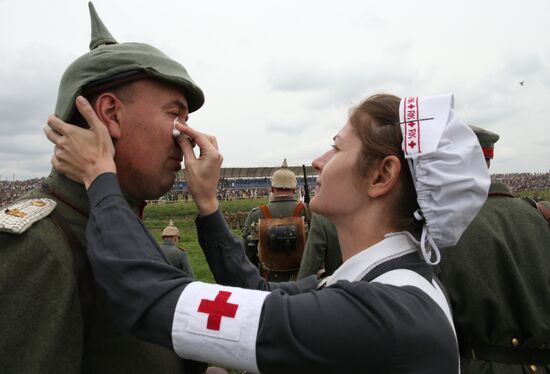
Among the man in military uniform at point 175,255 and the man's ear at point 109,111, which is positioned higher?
the man's ear at point 109,111

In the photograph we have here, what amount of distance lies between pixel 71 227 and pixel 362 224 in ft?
4.04

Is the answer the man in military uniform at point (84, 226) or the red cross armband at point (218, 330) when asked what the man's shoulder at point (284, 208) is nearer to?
the man in military uniform at point (84, 226)

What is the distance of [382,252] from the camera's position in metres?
1.81

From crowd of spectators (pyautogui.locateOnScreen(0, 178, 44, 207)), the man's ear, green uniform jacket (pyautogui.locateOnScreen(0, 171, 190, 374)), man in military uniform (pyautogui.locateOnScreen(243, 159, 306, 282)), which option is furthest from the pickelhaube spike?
crowd of spectators (pyautogui.locateOnScreen(0, 178, 44, 207))

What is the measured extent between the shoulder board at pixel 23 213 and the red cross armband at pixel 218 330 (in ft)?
1.96

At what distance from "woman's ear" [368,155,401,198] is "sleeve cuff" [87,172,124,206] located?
106cm

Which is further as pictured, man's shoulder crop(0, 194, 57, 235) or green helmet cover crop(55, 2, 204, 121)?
green helmet cover crop(55, 2, 204, 121)

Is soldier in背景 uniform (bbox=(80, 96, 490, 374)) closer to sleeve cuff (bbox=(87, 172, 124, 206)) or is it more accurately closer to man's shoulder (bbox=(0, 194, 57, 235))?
sleeve cuff (bbox=(87, 172, 124, 206))

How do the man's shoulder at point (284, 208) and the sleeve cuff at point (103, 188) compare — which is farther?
the man's shoulder at point (284, 208)

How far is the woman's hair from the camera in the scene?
188cm

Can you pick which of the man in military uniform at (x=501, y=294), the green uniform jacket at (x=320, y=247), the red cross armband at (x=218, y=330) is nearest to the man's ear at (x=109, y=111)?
the red cross armband at (x=218, y=330)

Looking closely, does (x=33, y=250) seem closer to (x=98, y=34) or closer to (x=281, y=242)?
(x=98, y=34)

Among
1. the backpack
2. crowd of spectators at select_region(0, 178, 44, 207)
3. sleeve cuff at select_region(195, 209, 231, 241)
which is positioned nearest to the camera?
sleeve cuff at select_region(195, 209, 231, 241)

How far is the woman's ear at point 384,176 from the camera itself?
1843 mm
